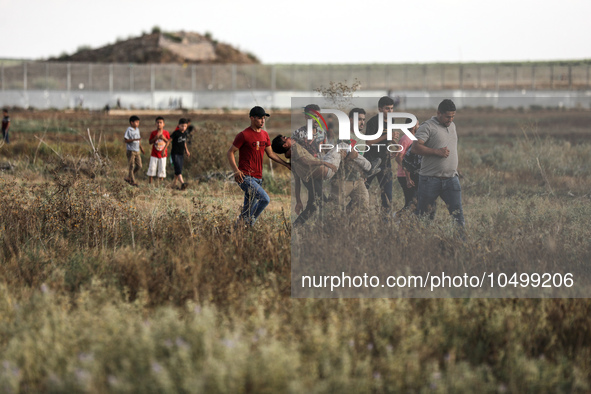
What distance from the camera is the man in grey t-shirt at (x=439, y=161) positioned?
24.3 feet

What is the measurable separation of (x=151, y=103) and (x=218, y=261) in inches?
2116

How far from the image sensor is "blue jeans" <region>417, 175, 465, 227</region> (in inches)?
300

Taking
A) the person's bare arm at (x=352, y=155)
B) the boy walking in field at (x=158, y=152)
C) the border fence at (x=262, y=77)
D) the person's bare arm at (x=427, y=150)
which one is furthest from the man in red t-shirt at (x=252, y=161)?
the border fence at (x=262, y=77)

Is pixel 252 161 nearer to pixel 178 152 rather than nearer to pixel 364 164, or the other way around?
pixel 364 164

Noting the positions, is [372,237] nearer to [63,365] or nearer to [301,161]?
[301,161]

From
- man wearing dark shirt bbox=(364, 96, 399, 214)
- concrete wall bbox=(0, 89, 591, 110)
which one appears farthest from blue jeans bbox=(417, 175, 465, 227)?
concrete wall bbox=(0, 89, 591, 110)

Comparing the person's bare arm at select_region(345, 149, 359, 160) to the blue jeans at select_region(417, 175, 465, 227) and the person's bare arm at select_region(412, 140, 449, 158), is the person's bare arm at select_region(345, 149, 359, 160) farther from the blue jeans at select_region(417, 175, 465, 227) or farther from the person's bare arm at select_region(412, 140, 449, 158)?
the blue jeans at select_region(417, 175, 465, 227)

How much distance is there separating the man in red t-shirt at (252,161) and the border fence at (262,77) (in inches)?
1629

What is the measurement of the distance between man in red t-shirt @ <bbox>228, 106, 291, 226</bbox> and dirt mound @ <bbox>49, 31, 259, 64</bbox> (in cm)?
6693

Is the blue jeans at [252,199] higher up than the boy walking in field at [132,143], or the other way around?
the boy walking in field at [132,143]

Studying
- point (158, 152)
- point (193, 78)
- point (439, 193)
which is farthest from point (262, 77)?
point (439, 193)

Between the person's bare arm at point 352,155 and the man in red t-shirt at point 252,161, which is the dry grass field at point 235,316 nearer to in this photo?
the man in red t-shirt at point 252,161

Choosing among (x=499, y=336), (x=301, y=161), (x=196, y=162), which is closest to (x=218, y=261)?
(x=301, y=161)

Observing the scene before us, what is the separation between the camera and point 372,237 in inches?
282
